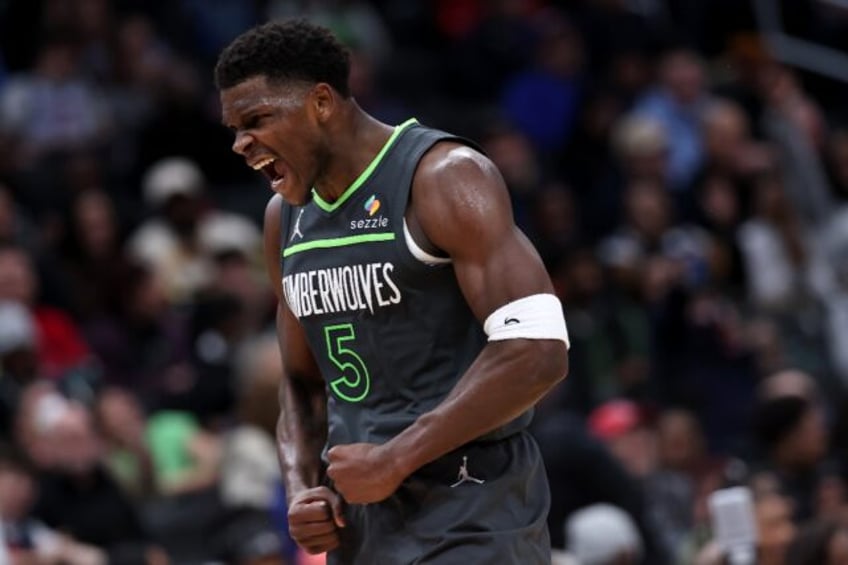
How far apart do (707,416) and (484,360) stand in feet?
27.6

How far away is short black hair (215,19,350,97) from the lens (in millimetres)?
4797

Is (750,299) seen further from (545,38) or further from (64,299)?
(64,299)

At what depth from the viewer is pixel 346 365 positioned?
4984 mm

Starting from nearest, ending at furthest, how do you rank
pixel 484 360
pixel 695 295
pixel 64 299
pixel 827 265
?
pixel 484 360
pixel 64 299
pixel 695 295
pixel 827 265

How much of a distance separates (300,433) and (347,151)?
0.89 m

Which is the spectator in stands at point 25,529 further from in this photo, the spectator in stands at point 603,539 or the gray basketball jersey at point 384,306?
the gray basketball jersey at point 384,306

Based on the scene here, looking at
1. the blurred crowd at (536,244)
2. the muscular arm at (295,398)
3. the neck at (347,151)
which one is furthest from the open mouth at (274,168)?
the blurred crowd at (536,244)

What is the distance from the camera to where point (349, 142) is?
4.93 metres

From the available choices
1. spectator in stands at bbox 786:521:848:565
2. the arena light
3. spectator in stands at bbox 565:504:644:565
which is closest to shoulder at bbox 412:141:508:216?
spectator in stands at bbox 786:521:848:565

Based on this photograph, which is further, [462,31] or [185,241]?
[462,31]

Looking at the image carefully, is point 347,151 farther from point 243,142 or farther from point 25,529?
point 25,529

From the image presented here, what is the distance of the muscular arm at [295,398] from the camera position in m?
5.27

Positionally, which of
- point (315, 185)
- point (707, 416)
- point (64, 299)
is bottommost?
point (707, 416)

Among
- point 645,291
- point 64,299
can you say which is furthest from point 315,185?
point 645,291
